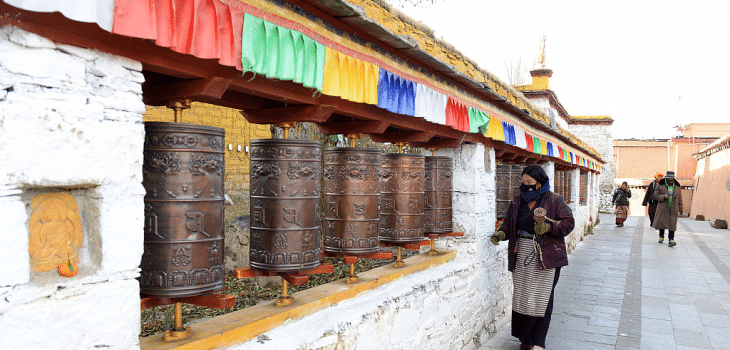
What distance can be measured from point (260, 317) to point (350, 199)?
1.05 metres

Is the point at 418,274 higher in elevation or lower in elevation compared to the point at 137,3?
lower

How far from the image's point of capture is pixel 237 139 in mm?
8938

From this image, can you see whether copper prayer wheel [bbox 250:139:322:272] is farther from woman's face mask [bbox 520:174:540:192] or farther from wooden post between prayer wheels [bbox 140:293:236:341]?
woman's face mask [bbox 520:174:540:192]

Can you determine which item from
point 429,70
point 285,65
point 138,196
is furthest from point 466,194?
point 138,196

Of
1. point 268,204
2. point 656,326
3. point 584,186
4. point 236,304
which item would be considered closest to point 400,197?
point 268,204

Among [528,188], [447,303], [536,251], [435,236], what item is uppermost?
[528,188]

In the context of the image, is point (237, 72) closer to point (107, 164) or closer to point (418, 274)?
point (107, 164)

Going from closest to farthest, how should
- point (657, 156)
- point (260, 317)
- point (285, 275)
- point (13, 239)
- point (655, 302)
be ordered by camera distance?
point (13, 239), point (260, 317), point (285, 275), point (655, 302), point (657, 156)

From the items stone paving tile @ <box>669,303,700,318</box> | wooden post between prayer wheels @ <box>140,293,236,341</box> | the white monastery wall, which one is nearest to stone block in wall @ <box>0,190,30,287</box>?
the white monastery wall

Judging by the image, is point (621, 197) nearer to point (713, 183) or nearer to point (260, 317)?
point (713, 183)

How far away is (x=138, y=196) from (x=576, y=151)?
500 inches

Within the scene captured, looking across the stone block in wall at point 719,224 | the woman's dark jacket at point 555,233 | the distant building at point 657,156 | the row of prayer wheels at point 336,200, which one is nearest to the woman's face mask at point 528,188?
the woman's dark jacket at point 555,233

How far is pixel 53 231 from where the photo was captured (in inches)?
68.5

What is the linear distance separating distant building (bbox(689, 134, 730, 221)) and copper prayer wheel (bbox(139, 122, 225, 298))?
2045 cm
